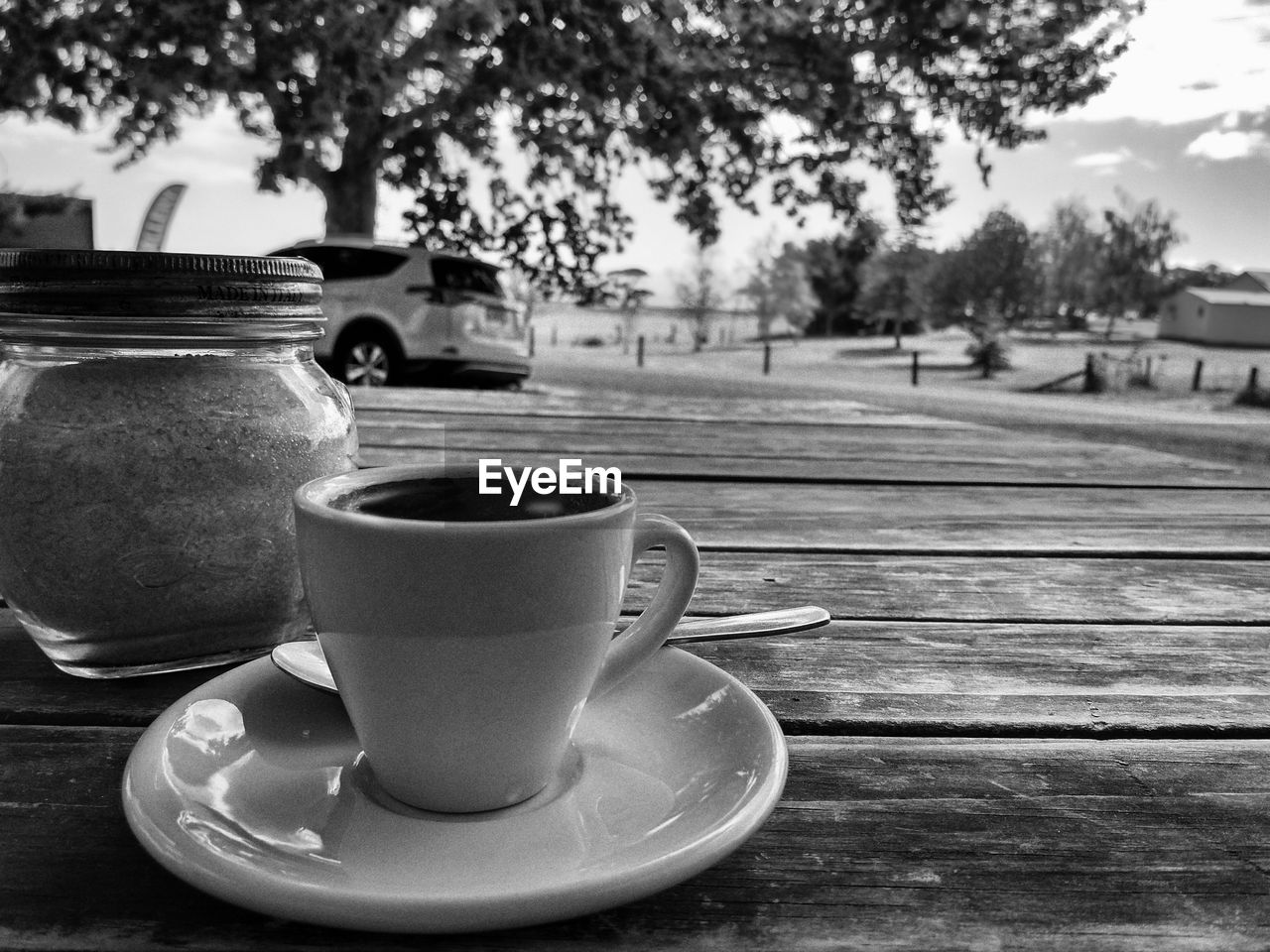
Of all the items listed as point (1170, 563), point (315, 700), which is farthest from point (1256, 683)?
point (315, 700)

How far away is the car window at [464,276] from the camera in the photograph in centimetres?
702

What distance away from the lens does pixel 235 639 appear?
2.21 feet

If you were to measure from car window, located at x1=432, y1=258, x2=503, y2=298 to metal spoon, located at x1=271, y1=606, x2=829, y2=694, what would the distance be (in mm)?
6601

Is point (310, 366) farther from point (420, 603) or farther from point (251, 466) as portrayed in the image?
point (420, 603)

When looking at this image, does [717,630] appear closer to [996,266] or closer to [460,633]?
[460,633]

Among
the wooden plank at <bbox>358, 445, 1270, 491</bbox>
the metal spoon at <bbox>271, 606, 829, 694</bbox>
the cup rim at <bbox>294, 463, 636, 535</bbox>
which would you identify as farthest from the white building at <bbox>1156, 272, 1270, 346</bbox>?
the cup rim at <bbox>294, 463, 636, 535</bbox>

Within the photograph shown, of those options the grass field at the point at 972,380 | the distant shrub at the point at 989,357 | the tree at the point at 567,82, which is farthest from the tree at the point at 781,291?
the tree at the point at 567,82

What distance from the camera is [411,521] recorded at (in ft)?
1.48

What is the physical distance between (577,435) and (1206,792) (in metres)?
1.42

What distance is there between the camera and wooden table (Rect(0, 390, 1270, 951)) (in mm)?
370

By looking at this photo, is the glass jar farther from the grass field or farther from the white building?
the white building

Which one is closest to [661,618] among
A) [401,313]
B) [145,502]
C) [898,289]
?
[145,502]

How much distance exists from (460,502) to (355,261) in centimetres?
695

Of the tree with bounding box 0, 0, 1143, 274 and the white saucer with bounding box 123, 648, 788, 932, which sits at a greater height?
the tree with bounding box 0, 0, 1143, 274
